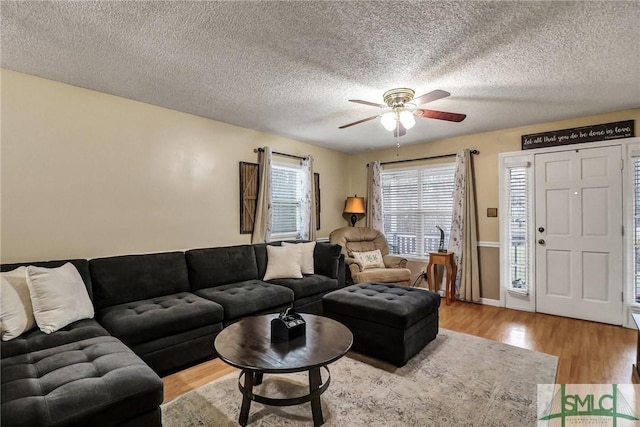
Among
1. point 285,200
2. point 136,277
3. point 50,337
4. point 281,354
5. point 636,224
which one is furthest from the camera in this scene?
point 285,200

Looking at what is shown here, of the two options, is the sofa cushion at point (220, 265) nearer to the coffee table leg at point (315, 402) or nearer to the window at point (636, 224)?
the coffee table leg at point (315, 402)

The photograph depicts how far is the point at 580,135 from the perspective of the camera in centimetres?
365

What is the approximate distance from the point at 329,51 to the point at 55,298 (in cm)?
255

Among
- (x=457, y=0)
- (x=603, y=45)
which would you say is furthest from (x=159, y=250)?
(x=603, y=45)

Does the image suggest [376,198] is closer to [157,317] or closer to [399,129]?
[399,129]

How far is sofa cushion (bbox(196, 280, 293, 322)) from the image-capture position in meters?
2.85

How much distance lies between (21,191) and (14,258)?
526mm

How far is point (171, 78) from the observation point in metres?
2.57

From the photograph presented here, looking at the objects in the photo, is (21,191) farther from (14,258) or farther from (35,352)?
(35,352)

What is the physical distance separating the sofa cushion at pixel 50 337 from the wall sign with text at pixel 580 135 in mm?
4915

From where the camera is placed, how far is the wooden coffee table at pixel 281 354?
5.55 ft

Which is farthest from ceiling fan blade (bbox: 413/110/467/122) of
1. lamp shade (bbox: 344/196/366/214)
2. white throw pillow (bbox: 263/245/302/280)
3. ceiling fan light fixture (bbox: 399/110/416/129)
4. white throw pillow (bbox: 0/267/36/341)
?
white throw pillow (bbox: 0/267/36/341)

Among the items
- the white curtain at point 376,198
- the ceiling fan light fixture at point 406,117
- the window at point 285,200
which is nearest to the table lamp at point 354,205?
the white curtain at point 376,198

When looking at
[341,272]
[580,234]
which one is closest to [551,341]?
[580,234]
